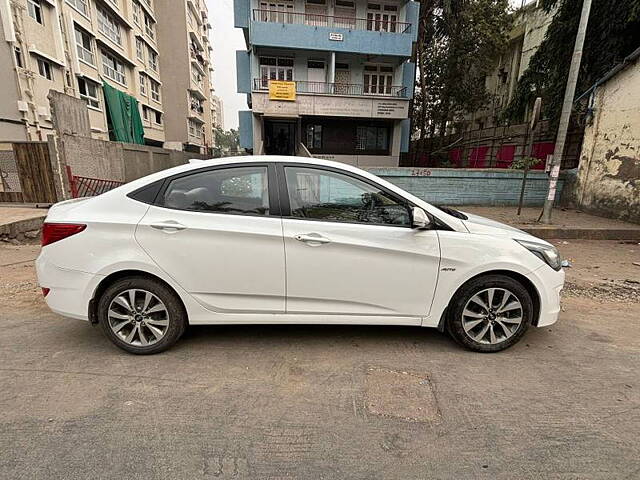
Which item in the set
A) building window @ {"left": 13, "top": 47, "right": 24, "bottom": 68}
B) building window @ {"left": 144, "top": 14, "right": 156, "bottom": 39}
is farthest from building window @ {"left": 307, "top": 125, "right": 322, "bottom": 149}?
building window @ {"left": 144, "top": 14, "right": 156, "bottom": 39}

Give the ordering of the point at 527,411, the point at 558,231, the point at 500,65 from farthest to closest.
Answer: the point at 500,65 → the point at 558,231 → the point at 527,411

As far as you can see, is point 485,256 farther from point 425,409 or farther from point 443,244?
point 425,409

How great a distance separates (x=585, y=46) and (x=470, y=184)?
5950mm

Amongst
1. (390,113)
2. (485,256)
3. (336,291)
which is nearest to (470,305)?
(485,256)

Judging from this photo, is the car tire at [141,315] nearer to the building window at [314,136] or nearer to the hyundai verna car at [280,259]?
the hyundai verna car at [280,259]

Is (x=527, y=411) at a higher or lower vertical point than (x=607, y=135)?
lower

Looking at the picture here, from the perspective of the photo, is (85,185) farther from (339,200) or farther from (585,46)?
(585,46)

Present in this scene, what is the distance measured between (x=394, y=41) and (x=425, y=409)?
19.9 m

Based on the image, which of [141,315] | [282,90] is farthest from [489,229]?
[282,90]

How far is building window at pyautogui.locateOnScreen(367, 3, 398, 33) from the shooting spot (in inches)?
757

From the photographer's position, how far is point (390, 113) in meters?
18.5

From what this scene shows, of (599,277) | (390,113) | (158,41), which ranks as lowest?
(599,277)

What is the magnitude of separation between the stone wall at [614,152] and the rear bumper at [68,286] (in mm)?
11236

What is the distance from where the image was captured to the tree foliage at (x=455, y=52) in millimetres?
17797
